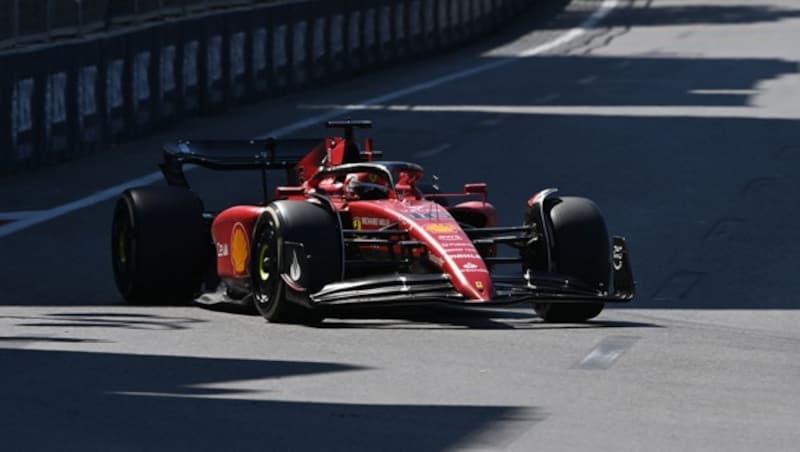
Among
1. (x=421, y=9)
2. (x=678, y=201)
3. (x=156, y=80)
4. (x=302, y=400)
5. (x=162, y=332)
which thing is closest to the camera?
(x=302, y=400)

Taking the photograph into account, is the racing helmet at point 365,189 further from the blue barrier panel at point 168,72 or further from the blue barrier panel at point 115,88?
the blue barrier panel at point 168,72

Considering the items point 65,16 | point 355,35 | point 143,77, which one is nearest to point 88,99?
point 65,16

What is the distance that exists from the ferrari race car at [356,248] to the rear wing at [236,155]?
0.61 meters

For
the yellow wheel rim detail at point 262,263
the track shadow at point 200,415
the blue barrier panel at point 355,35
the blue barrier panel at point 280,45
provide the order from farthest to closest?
the blue barrier panel at point 355,35 < the blue barrier panel at point 280,45 < the yellow wheel rim detail at point 262,263 < the track shadow at point 200,415

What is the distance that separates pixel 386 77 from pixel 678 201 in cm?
1688

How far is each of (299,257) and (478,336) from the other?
3.54 feet

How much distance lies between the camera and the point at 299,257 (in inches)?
495

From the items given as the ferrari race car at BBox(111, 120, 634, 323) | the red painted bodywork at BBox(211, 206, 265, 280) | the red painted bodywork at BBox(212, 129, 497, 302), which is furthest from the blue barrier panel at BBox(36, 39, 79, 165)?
the red painted bodywork at BBox(211, 206, 265, 280)

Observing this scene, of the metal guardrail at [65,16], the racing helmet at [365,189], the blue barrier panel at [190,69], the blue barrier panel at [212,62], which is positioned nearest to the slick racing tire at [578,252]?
the racing helmet at [365,189]

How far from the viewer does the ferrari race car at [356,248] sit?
493 inches

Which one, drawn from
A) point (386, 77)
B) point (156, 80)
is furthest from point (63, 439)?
point (386, 77)

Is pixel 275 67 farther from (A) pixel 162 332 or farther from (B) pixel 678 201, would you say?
(A) pixel 162 332

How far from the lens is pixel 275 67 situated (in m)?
32.7

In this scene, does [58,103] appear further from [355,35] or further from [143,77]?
[355,35]
